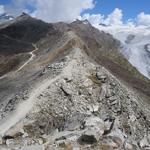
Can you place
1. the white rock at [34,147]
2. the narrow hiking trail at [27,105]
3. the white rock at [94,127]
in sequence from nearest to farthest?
the white rock at [34,147] < the white rock at [94,127] < the narrow hiking trail at [27,105]

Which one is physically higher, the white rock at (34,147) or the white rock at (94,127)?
the white rock at (94,127)

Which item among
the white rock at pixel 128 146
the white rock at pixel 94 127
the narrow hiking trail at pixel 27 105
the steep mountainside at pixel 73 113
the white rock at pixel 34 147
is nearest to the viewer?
the white rock at pixel 34 147

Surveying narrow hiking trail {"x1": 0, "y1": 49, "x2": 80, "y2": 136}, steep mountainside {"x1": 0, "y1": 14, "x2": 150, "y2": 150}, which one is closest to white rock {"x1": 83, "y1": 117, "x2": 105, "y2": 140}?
steep mountainside {"x1": 0, "y1": 14, "x2": 150, "y2": 150}

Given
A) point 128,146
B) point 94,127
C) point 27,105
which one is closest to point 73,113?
point 27,105

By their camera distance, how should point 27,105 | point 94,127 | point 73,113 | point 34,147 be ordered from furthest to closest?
point 27,105 → point 73,113 → point 94,127 → point 34,147

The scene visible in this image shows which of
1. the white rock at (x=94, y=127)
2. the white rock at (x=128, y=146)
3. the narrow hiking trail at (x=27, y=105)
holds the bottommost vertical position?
the white rock at (x=128, y=146)

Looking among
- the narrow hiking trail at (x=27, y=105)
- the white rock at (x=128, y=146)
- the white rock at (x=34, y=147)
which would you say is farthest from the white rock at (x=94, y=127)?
the narrow hiking trail at (x=27, y=105)

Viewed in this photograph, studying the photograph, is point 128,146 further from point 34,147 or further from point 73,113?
point 73,113

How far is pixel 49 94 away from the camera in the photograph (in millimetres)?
58531

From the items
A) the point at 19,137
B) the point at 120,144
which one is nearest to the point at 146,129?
the point at 120,144

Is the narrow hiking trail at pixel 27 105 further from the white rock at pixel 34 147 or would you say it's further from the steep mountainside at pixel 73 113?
the white rock at pixel 34 147

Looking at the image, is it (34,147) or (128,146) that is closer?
(34,147)

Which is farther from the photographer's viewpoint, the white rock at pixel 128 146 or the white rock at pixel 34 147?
the white rock at pixel 128 146

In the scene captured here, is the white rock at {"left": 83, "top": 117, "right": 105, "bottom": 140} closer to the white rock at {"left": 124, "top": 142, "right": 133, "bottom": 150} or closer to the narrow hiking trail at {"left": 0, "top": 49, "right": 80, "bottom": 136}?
the white rock at {"left": 124, "top": 142, "right": 133, "bottom": 150}
